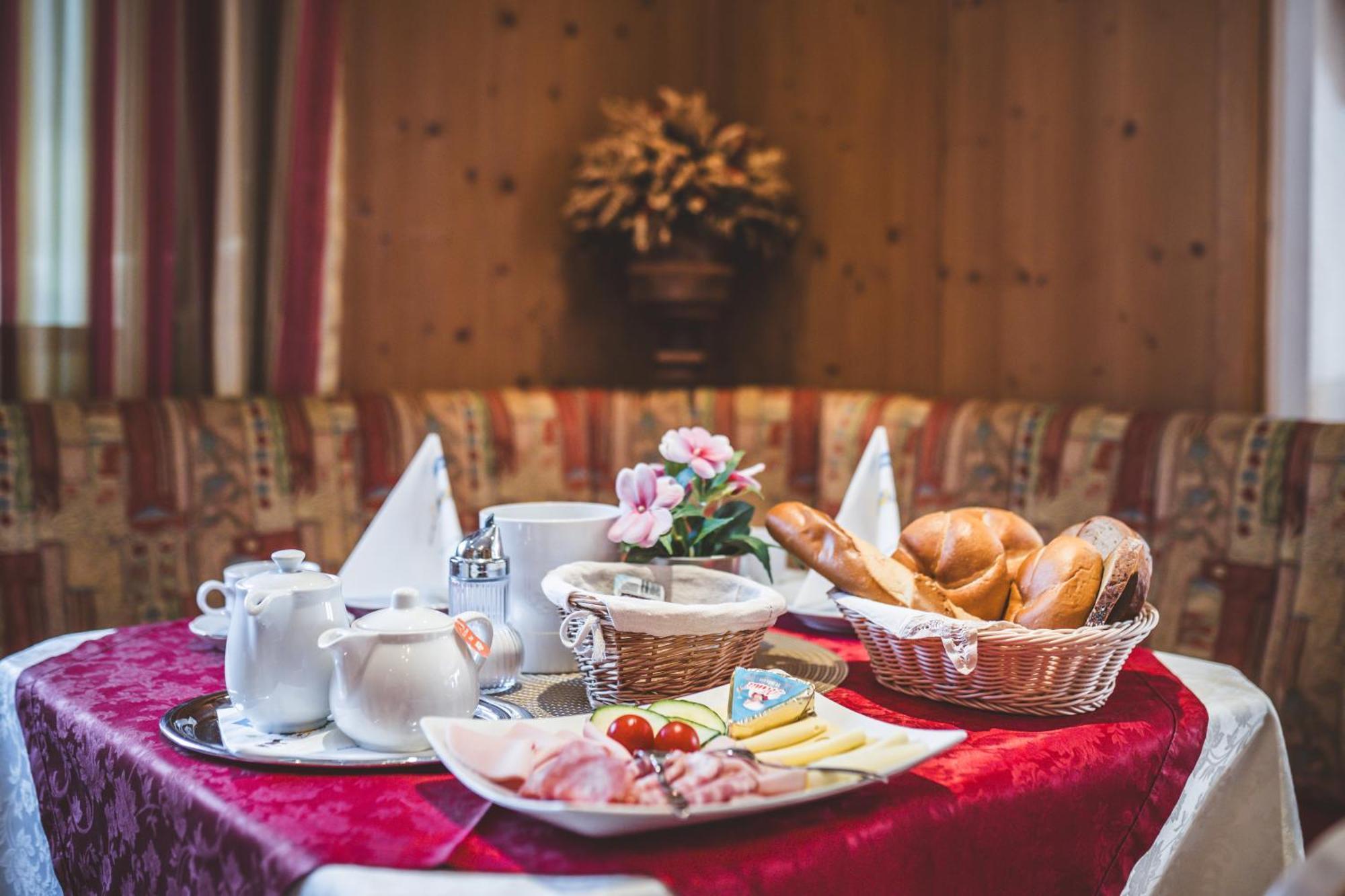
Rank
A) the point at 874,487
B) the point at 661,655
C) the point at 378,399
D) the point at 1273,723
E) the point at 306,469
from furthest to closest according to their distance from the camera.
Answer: the point at 378,399 < the point at 306,469 < the point at 874,487 < the point at 1273,723 < the point at 661,655

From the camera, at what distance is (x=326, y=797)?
0.86 meters

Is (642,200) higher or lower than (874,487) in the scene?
higher

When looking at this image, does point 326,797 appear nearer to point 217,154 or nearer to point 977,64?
point 217,154

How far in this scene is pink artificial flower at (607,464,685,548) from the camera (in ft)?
3.93

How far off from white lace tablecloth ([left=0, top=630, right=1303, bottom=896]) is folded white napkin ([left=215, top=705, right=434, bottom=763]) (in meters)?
0.28

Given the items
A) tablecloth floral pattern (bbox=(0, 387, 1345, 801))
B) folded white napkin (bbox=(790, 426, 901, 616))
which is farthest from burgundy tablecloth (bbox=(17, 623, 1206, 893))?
tablecloth floral pattern (bbox=(0, 387, 1345, 801))

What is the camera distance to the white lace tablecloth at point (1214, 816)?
108 centimetres

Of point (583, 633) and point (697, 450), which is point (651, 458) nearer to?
point (697, 450)

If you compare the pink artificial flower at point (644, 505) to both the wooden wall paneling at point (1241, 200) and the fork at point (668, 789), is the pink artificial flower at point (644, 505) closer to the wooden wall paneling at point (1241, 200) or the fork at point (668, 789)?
the fork at point (668, 789)

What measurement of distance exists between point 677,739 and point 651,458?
79.9 inches

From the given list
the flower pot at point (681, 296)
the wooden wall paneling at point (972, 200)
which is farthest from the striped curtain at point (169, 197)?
the wooden wall paneling at point (972, 200)

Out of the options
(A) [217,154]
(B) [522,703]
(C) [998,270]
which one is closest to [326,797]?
(B) [522,703]

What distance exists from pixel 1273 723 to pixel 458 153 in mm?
2574

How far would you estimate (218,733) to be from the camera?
0.99 metres
